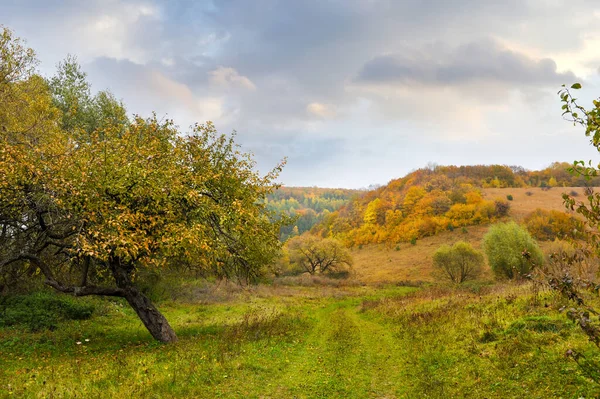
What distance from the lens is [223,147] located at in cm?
2050

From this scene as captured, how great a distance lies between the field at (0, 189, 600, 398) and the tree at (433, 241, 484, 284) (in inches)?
1847

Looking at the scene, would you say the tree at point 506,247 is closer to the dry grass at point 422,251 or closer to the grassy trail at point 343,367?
the dry grass at point 422,251

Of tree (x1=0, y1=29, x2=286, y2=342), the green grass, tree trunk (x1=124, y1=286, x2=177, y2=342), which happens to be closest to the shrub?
the green grass

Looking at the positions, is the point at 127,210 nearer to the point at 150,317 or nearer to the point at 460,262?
the point at 150,317

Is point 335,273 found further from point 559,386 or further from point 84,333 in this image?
point 559,386

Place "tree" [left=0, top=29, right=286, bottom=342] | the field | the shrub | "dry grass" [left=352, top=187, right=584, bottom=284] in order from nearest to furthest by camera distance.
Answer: the field, "tree" [left=0, top=29, right=286, bottom=342], "dry grass" [left=352, top=187, right=584, bottom=284], the shrub

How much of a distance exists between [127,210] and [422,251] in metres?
95.7

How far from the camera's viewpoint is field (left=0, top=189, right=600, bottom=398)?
9.51 m

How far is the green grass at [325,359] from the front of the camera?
9.52 metres

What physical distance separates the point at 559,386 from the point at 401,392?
156 inches

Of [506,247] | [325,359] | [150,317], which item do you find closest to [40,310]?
[150,317]

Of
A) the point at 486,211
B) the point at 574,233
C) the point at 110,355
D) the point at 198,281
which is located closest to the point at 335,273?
the point at 198,281

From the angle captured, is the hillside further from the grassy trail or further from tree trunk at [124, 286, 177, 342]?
tree trunk at [124, 286, 177, 342]

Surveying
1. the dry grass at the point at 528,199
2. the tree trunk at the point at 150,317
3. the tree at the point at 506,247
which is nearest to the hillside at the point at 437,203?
the dry grass at the point at 528,199
